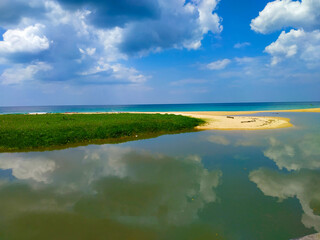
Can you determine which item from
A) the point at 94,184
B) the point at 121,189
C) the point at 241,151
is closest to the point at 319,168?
the point at 241,151

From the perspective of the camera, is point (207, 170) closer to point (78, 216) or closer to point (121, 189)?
point (121, 189)

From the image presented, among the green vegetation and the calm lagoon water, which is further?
the green vegetation

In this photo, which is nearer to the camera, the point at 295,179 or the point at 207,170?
the point at 295,179

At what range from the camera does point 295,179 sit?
1032 centimetres

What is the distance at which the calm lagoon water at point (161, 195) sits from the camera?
661cm

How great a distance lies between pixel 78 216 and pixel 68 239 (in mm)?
1211

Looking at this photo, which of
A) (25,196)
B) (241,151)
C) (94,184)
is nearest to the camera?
(25,196)

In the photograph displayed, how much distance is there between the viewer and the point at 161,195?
29.0 ft

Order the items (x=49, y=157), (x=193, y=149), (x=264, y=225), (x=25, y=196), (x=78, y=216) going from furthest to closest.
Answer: (x=193, y=149)
(x=49, y=157)
(x=25, y=196)
(x=78, y=216)
(x=264, y=225)

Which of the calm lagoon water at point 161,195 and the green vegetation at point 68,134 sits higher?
the green vegetation at point 68,134

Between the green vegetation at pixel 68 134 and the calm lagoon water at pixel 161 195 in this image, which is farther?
the green vegetation at pixel 68 134

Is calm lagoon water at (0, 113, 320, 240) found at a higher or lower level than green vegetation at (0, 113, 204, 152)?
lower

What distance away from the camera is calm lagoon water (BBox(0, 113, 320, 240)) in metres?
6.61

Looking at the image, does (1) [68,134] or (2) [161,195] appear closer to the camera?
(2) [161,195]
